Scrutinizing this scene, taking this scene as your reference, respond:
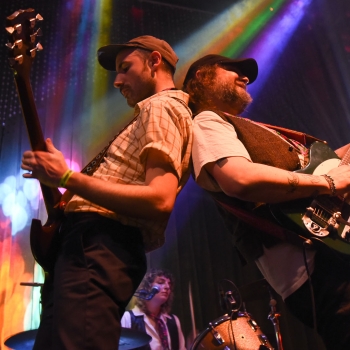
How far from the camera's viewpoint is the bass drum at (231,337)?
2809mm

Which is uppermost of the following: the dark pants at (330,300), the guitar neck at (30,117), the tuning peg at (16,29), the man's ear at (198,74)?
the tuning peg at (16,29)

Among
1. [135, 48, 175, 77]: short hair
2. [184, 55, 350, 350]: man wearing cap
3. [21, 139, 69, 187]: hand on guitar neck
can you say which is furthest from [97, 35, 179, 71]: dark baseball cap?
[21, 139, 69, 187]: hand on guitar neck

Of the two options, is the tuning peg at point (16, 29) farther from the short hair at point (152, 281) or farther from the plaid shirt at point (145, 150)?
the short hair at point (152, 281)

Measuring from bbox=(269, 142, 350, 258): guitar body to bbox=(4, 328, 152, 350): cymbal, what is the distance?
1.97 m

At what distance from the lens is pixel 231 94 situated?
1820 mm

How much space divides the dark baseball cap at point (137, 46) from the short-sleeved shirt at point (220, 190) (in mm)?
438

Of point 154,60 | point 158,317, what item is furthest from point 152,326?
point 154,60

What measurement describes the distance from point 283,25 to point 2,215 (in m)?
3.85

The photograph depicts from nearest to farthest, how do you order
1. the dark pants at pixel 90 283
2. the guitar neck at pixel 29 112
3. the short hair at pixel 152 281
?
1. the dark pants at pixel 90 283
2. the guitar neck at pixel 29 112
3. the short hair at pixel 152 281

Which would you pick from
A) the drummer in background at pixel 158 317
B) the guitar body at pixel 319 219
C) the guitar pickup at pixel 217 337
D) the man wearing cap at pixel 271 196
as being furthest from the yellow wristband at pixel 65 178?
the drummer in background at pixel 158 317

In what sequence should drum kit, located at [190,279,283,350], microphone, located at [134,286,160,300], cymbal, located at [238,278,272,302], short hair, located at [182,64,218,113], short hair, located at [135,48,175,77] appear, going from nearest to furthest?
1. short hair, located at [135,48,175,77]
2. short hair, located at [182,64,218,113]
3. drum kit, located at [190,279,283,350]
4. cymbal, located at [238,278,272,302]
5. microphone, located at [134,286,160,300]

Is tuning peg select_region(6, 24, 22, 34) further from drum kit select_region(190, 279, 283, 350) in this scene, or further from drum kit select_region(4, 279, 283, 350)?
drum kit select_region(190, 279, 283, 350)

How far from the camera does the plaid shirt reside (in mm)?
1239

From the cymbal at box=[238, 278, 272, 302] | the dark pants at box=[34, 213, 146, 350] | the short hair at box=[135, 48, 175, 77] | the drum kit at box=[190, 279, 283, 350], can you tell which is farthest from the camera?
the cymbal at box=[238, 278, 272, 302]
